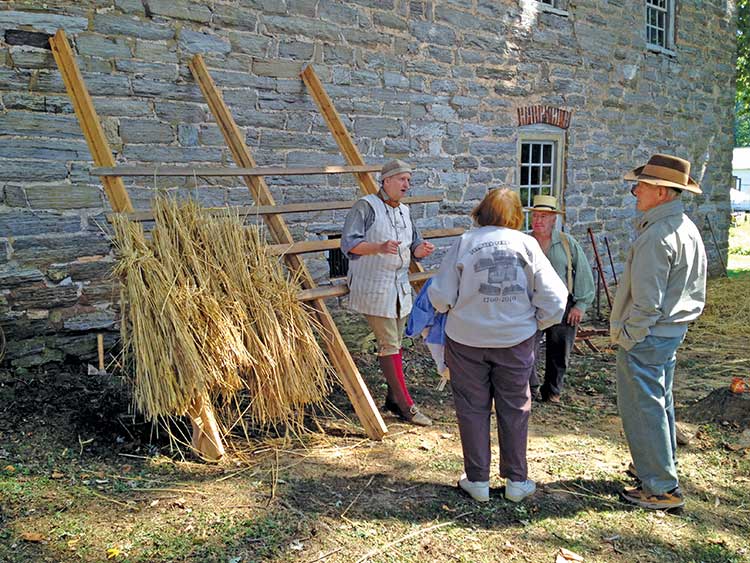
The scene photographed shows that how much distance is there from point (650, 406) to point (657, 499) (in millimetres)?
505

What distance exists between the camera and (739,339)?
820 centimetres

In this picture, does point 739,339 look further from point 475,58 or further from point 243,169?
point 243,169

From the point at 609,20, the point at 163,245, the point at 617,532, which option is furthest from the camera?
the point at 609,20

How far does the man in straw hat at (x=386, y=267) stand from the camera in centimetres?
470

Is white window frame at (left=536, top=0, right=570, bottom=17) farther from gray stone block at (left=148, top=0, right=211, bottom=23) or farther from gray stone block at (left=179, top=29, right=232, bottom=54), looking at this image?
gray stone block at (left=148, top=0, right=211, bottom=23)

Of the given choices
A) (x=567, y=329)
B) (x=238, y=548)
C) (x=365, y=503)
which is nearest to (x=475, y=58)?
(x=567, y=329)

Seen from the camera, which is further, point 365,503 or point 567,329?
point 567,329

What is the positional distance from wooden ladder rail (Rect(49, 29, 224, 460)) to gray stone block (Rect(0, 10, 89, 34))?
0.40ft

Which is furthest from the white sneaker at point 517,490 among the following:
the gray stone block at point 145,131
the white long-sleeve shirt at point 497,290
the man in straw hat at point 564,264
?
the gray stone block at point 145,131

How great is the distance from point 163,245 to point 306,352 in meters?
1.04

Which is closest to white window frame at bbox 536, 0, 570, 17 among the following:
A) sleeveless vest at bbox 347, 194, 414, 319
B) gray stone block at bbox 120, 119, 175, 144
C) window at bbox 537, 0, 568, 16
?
window at bbox 537, 0, 568, 16

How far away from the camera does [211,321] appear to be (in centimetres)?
397

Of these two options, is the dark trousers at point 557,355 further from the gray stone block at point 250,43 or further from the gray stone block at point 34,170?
the gray stone block at point 34,170

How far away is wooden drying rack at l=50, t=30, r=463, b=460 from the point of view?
4.10 meters
